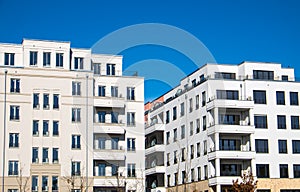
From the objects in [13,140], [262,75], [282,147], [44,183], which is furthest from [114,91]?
[282,147]

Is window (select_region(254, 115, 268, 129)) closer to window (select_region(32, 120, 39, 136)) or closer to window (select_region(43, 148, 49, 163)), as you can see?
window (select_region(43, 148, 49, 163))

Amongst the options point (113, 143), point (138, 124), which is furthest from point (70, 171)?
point (138, 124)

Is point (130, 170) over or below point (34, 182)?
over

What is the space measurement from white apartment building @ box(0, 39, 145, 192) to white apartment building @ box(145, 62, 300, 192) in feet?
30.5

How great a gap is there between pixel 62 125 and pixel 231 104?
21747 millimetres

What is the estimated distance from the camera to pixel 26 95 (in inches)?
2657

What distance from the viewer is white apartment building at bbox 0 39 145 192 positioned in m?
66.2

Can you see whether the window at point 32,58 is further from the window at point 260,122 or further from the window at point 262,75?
the window at point 262,75

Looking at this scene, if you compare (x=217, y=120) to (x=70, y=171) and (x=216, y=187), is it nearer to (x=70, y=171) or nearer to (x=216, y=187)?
(x=216, y=187)

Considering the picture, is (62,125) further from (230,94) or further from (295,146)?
(295,146)

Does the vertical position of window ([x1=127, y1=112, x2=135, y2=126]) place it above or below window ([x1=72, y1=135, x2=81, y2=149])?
above

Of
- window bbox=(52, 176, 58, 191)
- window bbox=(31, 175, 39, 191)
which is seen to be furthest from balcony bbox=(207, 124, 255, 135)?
window bbox=(31, 175, 39, 191)

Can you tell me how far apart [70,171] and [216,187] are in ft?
60.3

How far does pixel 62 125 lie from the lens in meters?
68.1
